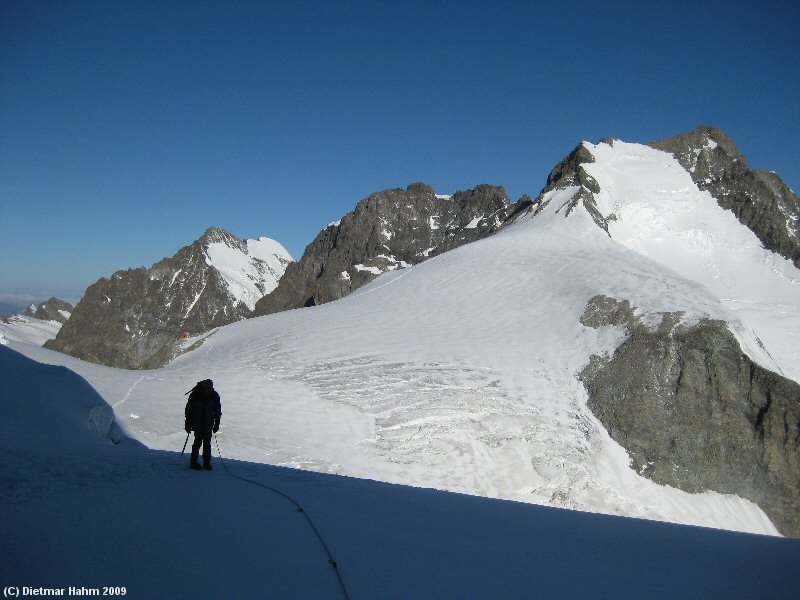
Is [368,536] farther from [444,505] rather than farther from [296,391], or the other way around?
[296,391]

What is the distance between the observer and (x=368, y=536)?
567 centimetres

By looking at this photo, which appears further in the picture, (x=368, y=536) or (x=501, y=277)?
(x=501, y=277)

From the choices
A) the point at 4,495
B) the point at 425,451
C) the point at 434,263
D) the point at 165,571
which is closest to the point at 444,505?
the point at 165,571

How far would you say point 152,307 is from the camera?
149625mm

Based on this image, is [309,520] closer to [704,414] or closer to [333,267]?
[704,414]

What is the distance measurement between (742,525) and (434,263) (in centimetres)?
2768

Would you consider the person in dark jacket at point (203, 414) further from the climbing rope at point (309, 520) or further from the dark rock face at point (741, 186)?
the dark rock face at point (741, 186)

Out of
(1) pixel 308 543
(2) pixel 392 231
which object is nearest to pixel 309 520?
(1) pixel 308 543

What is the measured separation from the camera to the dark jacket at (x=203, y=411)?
923 centimetres

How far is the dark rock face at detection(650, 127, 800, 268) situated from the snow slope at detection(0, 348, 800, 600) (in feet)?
203

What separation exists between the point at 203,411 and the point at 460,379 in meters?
13.9

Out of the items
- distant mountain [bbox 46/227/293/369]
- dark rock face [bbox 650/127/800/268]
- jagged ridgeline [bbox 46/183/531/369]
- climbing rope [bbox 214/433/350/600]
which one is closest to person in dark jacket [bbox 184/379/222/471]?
climbing rope [bbox 214/433/350/600]

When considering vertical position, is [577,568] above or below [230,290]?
below

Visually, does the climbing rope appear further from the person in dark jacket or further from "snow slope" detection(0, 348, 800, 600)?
the person in dark jacket
